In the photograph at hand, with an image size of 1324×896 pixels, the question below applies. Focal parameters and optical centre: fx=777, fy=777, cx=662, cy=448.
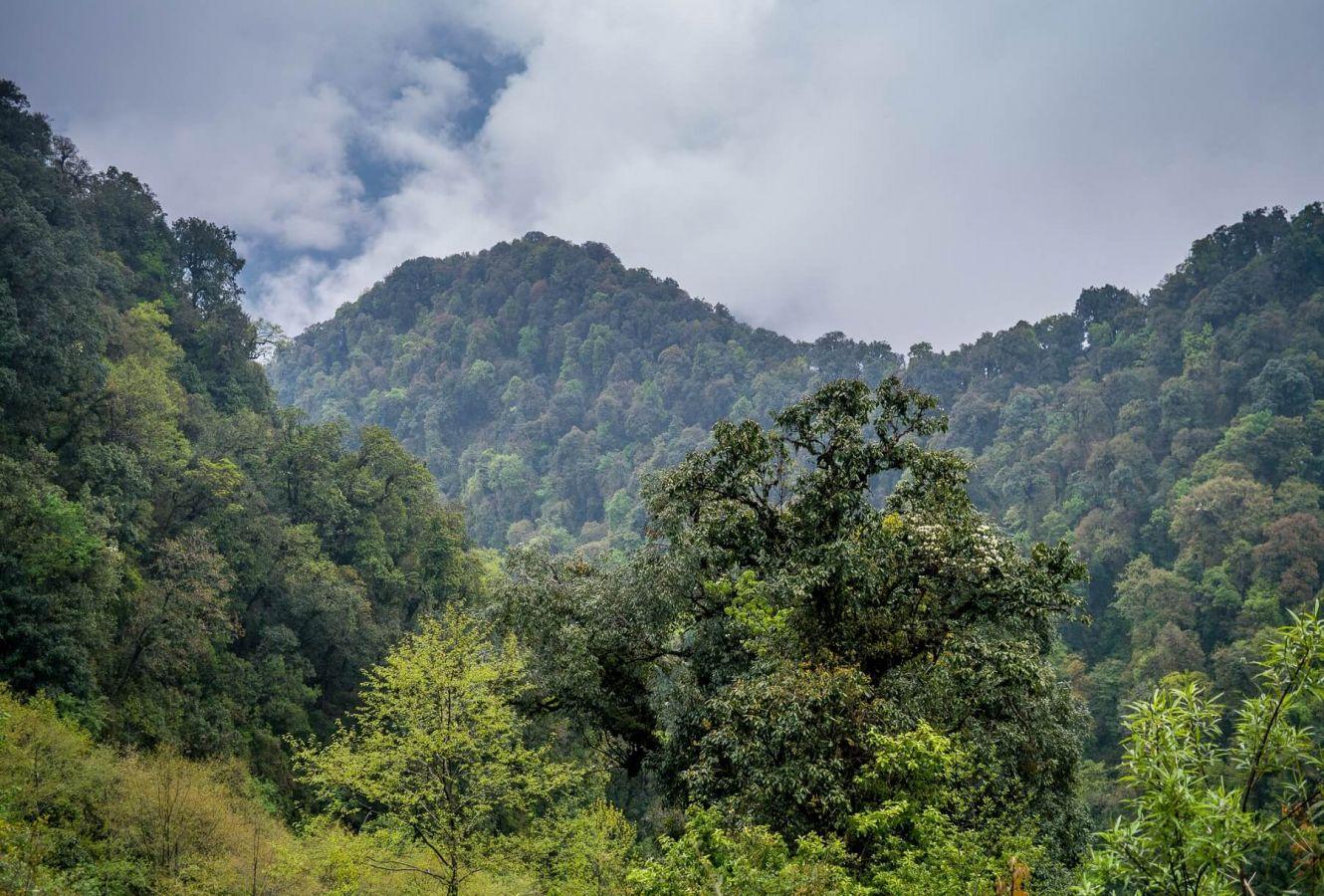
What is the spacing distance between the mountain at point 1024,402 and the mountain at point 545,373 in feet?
1.23

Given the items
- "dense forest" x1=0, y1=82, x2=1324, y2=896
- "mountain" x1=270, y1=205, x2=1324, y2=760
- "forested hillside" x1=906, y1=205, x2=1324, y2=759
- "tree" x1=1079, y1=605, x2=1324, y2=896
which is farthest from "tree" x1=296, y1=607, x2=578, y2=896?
"forested hillside" x1=906, y1=205, x2=1324, y2=759

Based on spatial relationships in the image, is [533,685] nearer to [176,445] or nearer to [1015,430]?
[176,445]

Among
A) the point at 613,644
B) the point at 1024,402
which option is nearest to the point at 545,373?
the point at 1024,402

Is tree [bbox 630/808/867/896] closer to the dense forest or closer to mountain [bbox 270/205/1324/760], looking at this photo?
the dense forest

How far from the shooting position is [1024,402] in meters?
71.4

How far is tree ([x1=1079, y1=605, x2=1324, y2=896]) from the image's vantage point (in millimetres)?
3832

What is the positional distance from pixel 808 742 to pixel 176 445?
27.2m

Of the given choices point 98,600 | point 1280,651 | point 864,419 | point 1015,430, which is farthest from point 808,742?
point 1015,430

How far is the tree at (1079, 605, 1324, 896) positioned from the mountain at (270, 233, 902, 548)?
7823cm

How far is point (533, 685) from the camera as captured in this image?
14.4m

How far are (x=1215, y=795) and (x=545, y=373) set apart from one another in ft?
373

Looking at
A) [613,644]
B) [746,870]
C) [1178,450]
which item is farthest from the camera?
[1178,450]

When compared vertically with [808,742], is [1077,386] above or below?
above

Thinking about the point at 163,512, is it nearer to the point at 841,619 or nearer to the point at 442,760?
the point at 442,760
